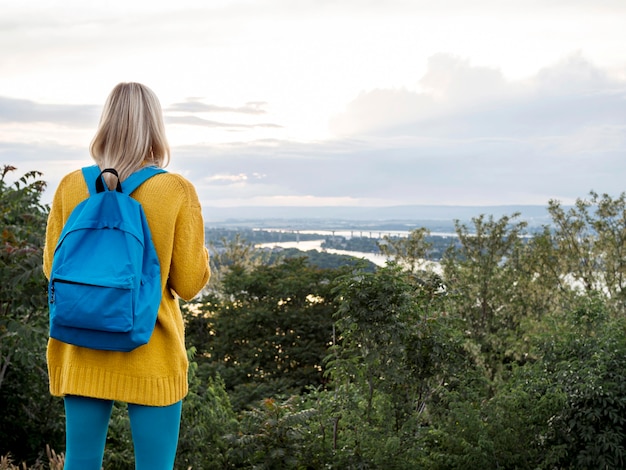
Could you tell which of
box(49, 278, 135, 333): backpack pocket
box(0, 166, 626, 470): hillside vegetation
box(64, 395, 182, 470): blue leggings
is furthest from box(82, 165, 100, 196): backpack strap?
box(0, 166, 626, 470): hillside vegetation

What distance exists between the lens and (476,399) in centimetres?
502

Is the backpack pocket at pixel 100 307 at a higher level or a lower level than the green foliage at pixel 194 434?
higher

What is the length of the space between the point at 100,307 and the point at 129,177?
39cm

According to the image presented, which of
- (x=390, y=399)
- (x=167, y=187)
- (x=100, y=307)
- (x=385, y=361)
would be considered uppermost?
(x=167, y=187)

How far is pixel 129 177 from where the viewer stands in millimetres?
2014

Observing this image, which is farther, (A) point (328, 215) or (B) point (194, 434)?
(A) point (328, 215)

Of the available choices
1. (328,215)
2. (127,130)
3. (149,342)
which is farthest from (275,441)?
(328,215)

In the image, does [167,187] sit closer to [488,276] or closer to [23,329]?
[23,329]

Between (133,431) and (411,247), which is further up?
(133,431)

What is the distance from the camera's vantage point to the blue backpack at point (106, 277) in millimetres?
1900

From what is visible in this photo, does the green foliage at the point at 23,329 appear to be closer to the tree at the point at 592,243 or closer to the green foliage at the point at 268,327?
the green foliage at the point at 268,327

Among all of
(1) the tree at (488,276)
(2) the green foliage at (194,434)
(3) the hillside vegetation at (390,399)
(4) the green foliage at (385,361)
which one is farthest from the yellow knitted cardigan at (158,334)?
(1) the tree at (488,276)

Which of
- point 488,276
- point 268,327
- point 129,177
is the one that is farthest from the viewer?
point 268,327

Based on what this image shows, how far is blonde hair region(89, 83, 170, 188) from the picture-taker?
1987mm
